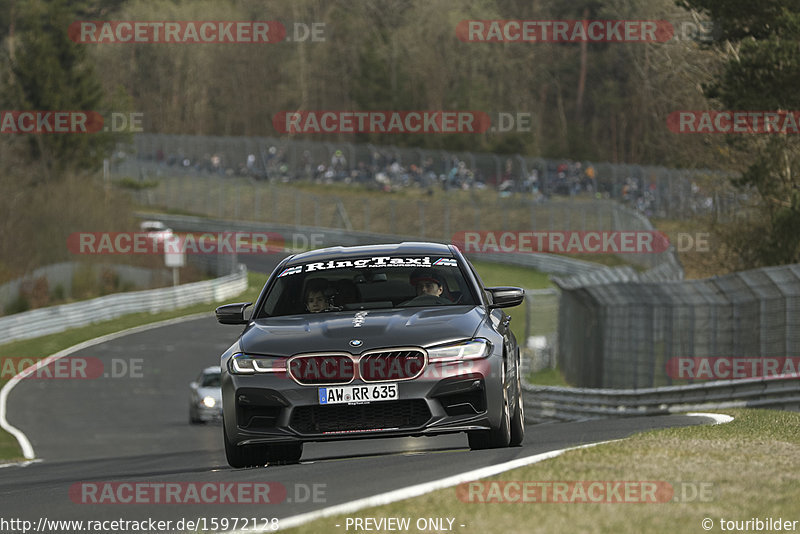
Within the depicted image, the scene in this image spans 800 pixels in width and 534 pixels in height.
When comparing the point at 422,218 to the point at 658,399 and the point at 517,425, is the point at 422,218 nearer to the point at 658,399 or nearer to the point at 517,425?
the point at 658,399

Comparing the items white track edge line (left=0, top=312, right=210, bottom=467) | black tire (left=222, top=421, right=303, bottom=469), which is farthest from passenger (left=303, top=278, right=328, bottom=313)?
white track edge line (left=0, top=312, right=210, bottom=467)

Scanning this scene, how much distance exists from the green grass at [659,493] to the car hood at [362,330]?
49.1 inches

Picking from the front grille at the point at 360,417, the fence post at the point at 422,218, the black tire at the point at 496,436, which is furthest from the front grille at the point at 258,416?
the fence post at the point at 422,218

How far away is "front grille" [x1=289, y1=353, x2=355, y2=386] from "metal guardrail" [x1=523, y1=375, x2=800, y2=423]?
24.8 ft

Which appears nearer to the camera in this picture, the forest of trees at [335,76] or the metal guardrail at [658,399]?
the metal guardrail at [658,399]

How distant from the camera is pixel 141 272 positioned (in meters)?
64.5

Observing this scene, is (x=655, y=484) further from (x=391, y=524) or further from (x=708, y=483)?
(x=391, y=524)

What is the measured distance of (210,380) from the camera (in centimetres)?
2769

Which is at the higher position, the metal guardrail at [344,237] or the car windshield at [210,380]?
→ the car windshield at [210,380]

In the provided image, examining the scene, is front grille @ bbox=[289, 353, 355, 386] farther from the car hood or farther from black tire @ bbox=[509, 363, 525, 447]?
black tire @ bbox=[509, 363, 525, 447]

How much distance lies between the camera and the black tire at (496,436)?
960cm

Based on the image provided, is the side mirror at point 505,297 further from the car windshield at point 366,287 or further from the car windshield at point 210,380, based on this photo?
the car windshield at point 210,380

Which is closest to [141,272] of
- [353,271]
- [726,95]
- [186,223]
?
[186,223]

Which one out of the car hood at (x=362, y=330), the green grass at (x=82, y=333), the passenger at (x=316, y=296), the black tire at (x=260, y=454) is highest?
the passenger at (x=316, y=296)
